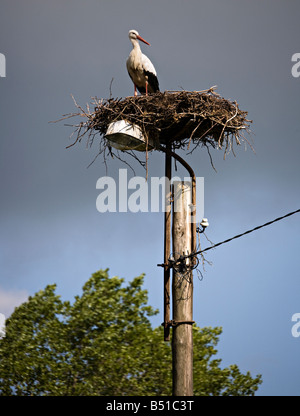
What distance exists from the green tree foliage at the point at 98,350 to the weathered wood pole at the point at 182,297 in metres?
8.54

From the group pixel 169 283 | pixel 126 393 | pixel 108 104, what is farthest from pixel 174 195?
pixel 126 393

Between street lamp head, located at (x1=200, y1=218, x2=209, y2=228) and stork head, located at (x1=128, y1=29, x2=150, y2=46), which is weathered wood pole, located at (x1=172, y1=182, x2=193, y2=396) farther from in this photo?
stork head, located at (x1=128, y1=29, x2=150, y2=46)

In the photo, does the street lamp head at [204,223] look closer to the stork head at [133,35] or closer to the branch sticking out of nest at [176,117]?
the branch sticking out of nest at [176,117]

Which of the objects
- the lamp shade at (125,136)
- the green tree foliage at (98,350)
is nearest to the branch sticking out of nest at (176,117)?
the lamp shade at (125,136)

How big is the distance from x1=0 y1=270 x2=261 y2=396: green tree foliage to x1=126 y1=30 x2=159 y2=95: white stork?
22.1 ft

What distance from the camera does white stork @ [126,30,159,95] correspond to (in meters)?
11.9

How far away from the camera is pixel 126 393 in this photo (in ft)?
54.0

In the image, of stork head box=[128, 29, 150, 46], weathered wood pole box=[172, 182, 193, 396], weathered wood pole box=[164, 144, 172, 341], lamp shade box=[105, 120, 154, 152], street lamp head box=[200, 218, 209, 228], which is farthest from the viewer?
stork head box=[128, 29, 150, 46]

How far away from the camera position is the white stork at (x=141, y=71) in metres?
11.9

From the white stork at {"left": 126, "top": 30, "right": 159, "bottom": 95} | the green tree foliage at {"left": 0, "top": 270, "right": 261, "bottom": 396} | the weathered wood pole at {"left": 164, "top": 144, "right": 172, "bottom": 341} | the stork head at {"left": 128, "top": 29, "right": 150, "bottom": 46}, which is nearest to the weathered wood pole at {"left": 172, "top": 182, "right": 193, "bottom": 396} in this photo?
the weathered wood pole at {"left": 164, "top": 144, "right": 172, "bottom": 341}

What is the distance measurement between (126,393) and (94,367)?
971 millimetres

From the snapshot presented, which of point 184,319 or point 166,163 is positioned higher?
point 166,163
